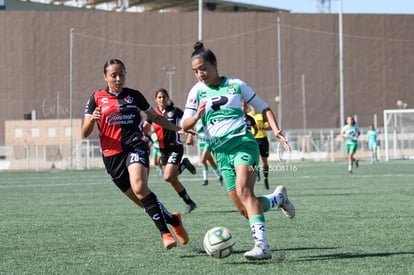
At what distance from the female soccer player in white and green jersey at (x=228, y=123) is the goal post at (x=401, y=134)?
43.2 m

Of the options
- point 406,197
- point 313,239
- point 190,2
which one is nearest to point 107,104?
point 313,239

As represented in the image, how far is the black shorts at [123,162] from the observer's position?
9312 millimetres

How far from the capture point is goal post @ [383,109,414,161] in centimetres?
5134

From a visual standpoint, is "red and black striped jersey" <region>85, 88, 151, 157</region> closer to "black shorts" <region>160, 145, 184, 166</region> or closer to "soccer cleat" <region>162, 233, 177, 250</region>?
"soccer cleat" <region>162, 233, 177, 250</region>

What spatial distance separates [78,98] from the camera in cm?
6850

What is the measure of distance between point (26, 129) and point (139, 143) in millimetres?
54132

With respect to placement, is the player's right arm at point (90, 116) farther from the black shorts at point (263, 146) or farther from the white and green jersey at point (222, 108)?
the black shorts at point (263, 146)

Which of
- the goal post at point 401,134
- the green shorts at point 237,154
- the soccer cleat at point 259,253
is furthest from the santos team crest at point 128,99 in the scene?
the goal post at point 401,134

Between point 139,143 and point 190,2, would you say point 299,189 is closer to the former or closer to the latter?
point 139,143

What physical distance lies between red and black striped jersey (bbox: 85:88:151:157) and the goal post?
140 feet

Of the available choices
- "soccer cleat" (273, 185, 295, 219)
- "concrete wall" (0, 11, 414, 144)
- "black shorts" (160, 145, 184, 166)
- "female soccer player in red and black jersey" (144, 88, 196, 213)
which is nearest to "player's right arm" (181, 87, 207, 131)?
"soccer cleat" (273, 185, 295, 219)

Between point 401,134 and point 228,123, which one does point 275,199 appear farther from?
point 401,134

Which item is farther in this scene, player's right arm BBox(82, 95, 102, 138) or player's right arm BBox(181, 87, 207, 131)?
player's right arm BBox(82, 95, 102, 138)

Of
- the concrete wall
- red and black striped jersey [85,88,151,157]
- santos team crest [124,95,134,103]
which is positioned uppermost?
the concrete wall
